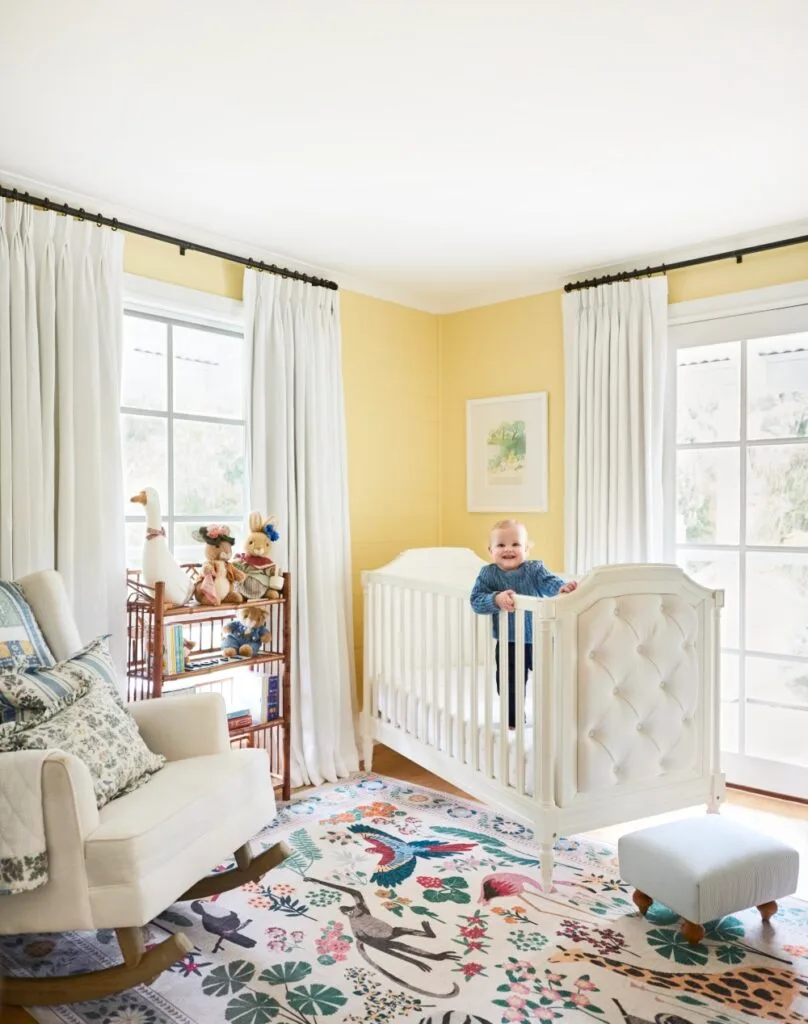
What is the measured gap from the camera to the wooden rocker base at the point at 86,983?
1805 millimetres

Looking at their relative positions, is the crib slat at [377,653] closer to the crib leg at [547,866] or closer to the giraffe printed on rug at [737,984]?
the crib leg at [547,866]

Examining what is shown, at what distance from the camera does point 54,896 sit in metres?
1.76

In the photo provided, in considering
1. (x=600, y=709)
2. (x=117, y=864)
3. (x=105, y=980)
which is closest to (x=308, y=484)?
(x=600, y=709)

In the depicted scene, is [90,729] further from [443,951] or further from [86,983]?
[443,951]

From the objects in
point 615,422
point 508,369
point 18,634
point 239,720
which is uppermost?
point 508,369

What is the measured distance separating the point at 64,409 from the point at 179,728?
3.86 ft

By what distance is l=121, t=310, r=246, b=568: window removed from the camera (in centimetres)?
314

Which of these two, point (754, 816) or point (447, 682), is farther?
point (754, 816)

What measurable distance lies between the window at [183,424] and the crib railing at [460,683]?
83 centimetres

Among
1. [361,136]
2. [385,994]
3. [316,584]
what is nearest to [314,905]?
[385,994]

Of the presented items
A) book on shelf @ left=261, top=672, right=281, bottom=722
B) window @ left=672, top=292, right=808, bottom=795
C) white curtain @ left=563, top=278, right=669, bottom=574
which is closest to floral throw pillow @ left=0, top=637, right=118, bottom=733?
book on shelf @ left=261, top=672, right=281, bottom=722

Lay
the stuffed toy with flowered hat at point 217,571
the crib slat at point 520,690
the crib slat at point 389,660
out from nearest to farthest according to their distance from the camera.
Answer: the crib slat at point 520,690
the stuffed toy with flowered hat at point 217,571
the crib slat at point 389,660

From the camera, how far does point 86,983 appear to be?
1812mm

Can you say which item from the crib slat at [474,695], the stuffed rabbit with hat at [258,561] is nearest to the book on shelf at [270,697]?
the stuffed rabbit with hat at [258,561]
